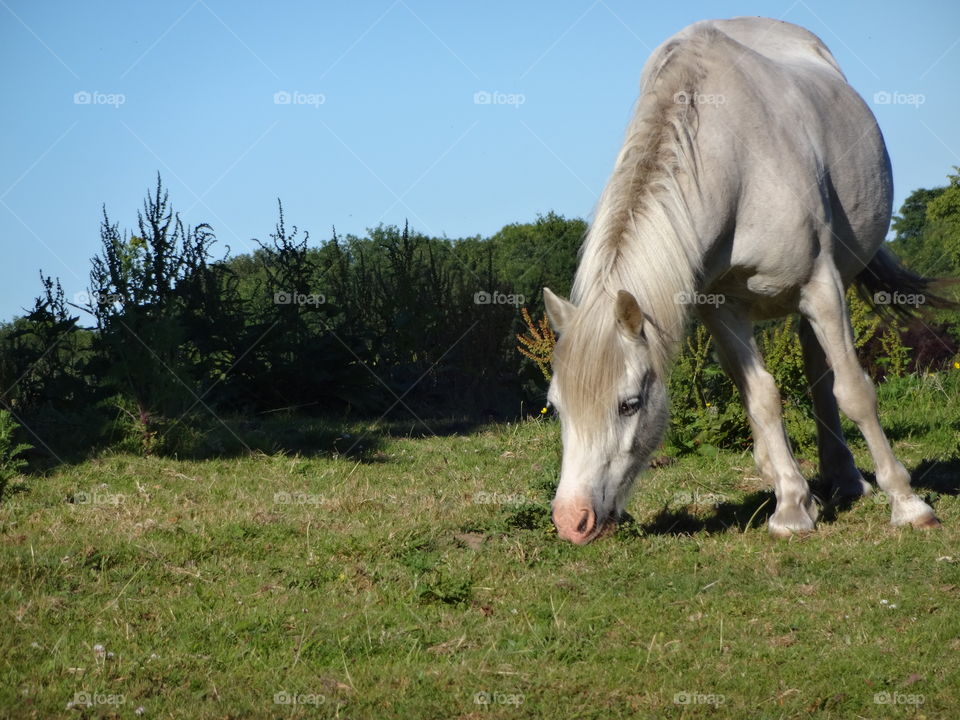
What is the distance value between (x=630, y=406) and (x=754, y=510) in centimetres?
176

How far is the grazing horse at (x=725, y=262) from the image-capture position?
4.19 meters

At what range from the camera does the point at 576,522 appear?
4035mm

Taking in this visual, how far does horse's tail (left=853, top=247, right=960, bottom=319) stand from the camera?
6445 mm

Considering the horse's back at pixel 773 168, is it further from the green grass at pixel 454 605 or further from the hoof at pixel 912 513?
the green grass at pixel 454 605

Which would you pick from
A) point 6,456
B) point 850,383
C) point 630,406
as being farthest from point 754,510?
point 6,456

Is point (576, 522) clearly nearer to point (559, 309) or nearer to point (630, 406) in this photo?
point (630, 406)

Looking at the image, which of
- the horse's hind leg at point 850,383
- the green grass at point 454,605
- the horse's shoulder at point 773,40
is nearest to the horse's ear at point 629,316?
the green grass at point 454,605

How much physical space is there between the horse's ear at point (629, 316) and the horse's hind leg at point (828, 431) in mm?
2064

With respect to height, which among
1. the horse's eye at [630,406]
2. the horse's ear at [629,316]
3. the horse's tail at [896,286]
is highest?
the horse's tail at [896,286]

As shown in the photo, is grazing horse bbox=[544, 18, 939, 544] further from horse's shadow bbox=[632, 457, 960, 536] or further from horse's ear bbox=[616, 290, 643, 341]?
horse's shadow bbox=[632, 457, 960, 536]

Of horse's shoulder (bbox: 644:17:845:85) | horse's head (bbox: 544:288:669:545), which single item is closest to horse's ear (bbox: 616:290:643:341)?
horse's head (bbox: 544:288:669:545)

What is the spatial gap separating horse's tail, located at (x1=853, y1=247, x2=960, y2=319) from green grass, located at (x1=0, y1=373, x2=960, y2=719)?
1.10 metres

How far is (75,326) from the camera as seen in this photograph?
7855 millimetres

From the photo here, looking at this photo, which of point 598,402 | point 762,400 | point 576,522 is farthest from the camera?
point 762,400
